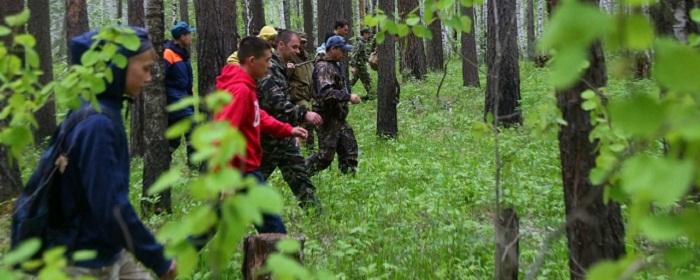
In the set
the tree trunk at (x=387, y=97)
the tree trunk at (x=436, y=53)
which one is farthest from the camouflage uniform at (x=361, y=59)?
the tree trunk at (x=436, y=53)

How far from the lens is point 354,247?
19.2 feet

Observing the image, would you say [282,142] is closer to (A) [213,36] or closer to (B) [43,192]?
(A) [213,36]

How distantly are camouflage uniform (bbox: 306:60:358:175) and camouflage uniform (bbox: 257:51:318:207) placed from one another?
1645 millimetres

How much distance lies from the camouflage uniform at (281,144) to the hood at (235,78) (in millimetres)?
1482

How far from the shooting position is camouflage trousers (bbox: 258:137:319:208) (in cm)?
680


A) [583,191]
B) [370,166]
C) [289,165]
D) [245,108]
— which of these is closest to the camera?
[583,191]

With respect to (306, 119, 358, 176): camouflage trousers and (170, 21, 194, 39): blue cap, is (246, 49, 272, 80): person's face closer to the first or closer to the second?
(306, 119, 358, 176): camouflage trousers

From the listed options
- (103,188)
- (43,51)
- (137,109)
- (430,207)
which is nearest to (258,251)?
(103,188)

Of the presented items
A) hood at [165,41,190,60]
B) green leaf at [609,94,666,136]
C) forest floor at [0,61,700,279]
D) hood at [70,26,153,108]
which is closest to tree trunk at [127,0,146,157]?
forest floor at [0,61,700,279]

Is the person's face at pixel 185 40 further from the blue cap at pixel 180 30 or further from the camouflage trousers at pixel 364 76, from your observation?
the camouflage trousers at pixel 364 76

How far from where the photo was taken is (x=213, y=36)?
8.54 metres

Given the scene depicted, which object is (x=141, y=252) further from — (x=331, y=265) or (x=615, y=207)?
(x=615, y=207)

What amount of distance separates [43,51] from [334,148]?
7834mm

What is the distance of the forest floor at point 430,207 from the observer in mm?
5227
